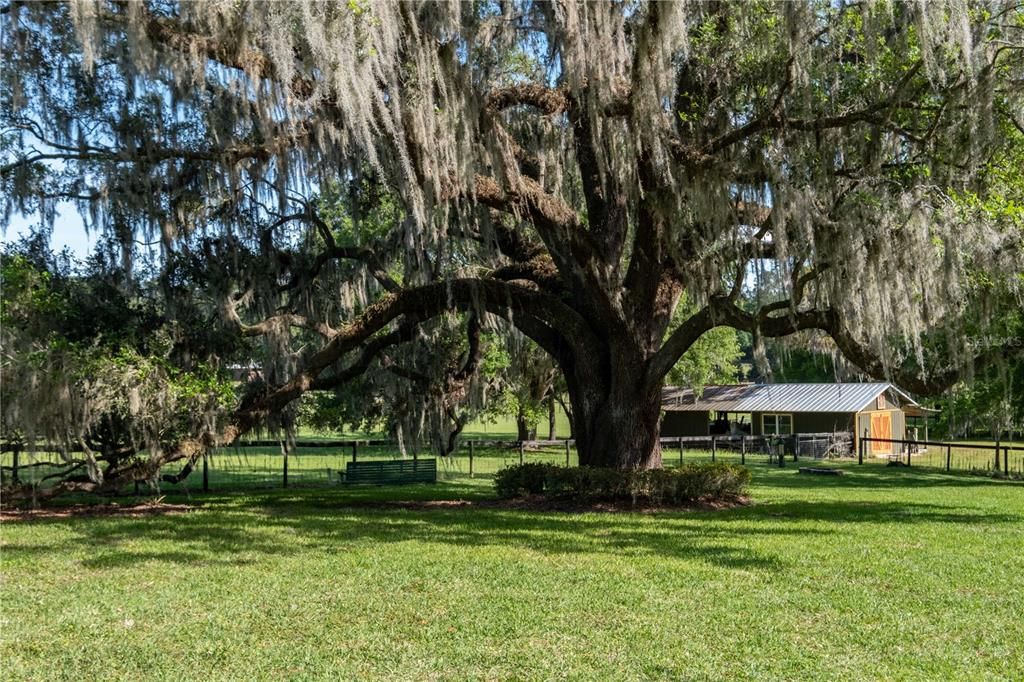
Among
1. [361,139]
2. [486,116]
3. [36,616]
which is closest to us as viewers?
[36,616]

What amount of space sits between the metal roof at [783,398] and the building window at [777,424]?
85 cm

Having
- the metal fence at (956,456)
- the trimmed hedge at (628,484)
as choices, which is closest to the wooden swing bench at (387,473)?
the trimmed hedge at (628,484)

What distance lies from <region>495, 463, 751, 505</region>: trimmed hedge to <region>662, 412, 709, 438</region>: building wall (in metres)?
25.0

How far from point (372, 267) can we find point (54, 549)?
6746mm

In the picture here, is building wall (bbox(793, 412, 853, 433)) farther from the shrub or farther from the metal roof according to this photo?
the shrub

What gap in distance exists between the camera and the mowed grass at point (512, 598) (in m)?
5.07

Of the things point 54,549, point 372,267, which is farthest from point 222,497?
point 54,549

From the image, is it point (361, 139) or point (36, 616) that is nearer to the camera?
point (36, 616)

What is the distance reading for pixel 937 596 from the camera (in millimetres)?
6832

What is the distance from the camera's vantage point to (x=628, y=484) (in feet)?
41.2

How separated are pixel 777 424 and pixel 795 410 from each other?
238cm

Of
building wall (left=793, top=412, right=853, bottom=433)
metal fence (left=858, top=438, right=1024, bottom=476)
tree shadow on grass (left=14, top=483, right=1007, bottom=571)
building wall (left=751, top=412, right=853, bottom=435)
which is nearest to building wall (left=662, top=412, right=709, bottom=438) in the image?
building wall (left=751, top=412, right=853, bottom=435)

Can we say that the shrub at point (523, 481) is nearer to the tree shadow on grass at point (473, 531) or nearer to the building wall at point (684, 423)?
the tree shadow on grass at point (473, 531)

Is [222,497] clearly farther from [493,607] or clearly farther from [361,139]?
[493,607]
